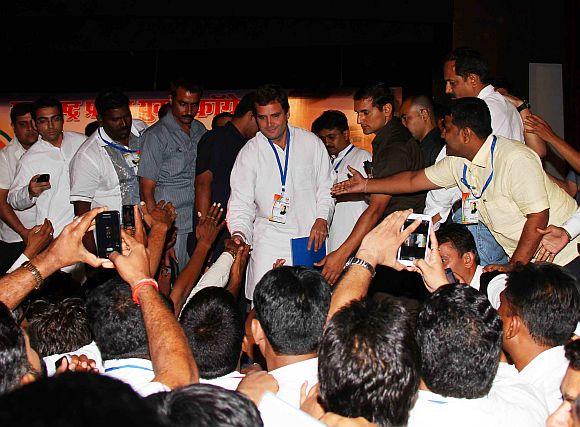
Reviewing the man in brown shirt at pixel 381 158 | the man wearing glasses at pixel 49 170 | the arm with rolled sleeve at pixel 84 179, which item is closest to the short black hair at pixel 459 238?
the man in brown shirt at pixel 381 158

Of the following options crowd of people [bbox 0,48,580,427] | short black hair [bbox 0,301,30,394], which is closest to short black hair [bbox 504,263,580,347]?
crowd of people [bbox 0,48,580,427]

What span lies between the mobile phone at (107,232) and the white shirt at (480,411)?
141 cm

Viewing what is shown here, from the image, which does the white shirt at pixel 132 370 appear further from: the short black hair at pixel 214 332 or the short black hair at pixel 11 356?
the short black hair at pixel 11 356

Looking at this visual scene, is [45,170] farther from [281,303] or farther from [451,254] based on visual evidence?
[281,303]

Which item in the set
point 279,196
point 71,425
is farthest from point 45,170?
point 71,425

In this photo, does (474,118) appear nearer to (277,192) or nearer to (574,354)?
(277,192)

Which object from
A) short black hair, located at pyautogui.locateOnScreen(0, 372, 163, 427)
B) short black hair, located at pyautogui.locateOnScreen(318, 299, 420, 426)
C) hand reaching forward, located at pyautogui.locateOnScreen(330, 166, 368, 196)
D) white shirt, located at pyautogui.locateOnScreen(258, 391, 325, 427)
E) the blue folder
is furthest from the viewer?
the blue folder

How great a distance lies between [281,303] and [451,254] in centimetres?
174

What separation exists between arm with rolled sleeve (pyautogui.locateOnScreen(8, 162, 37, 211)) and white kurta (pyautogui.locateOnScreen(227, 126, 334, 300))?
5.45 ft

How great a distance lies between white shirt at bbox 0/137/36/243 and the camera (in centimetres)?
598

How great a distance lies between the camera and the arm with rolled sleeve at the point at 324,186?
4.85 m

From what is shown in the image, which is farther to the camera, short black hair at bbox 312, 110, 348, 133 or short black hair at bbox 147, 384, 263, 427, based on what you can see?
short black hair at bbox 312, 110, 348, 133

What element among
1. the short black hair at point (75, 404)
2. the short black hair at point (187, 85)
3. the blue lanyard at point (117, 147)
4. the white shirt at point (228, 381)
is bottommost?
the white shirt at point (228, 381)

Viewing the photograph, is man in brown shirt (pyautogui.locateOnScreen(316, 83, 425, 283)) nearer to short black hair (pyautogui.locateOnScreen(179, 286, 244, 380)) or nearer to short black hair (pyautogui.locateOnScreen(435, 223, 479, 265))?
short black hair (pyautogui.locateOnScreen(435, 223, 479, 265))
